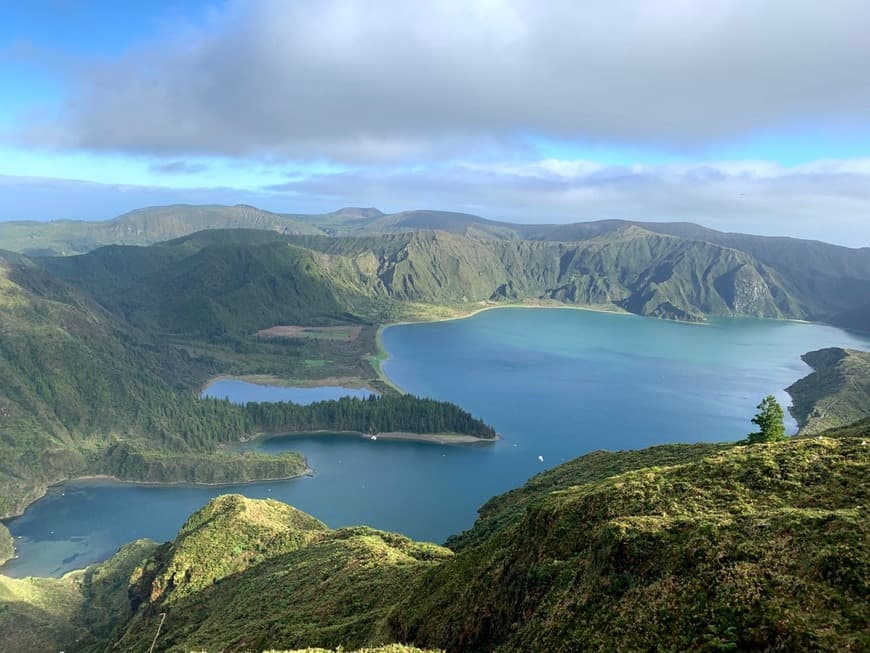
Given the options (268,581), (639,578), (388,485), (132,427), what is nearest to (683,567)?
(639,578)

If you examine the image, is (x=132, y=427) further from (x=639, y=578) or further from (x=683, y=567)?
(x=683, y=567)

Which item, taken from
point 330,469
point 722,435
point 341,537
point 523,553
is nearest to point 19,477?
point 330,469

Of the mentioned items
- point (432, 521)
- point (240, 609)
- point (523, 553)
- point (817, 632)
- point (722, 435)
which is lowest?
point (432, 521)

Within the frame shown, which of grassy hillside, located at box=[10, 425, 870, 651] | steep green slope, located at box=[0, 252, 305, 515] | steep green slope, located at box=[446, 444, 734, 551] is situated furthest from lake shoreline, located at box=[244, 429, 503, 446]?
grassy hillside, located at box=[10, 425, 870, 651]

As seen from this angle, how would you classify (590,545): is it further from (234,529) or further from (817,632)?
(234,529)

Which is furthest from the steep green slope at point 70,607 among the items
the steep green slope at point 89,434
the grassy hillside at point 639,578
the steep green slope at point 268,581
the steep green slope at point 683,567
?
the steep green slope at point 683,567

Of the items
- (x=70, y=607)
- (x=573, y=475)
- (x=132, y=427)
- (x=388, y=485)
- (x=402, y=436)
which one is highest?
(x=573, y=475)

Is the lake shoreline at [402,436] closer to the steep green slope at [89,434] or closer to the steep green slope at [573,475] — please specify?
the steep green slope at [89,434]

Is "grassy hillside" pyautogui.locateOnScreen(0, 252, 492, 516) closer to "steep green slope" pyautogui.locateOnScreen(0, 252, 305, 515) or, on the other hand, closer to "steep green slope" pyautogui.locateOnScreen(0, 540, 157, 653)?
"steep green slope" pyautogui.locateOnScreen(0, 252, 305, 515)
